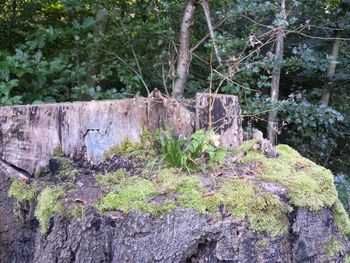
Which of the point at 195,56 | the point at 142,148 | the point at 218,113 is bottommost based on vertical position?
the point at 142,148

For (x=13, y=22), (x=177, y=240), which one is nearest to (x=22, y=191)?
(x=177, y=240)

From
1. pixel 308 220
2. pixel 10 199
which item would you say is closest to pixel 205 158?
pixel 308 220

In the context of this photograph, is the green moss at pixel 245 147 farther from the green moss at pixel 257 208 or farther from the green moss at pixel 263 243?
the green moss at pixel 263 243

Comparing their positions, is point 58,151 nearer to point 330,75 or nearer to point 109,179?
point 109,179

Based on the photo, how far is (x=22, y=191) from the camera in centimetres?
179

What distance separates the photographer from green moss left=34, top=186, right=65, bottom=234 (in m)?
1.58

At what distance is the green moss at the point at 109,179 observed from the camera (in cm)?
170

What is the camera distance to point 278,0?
328 centimetres

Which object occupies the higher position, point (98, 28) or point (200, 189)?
point (98, 28)

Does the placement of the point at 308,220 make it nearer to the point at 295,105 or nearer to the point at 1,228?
the point at 1,228

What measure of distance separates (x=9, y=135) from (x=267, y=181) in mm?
1255

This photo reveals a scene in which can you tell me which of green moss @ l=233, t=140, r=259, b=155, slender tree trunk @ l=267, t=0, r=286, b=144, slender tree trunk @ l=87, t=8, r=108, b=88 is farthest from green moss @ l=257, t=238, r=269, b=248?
slender tree trunk @ l=87, t=8, r=108, b=88

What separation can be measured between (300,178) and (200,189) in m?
0.48

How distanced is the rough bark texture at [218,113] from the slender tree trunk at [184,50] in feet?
3.95
